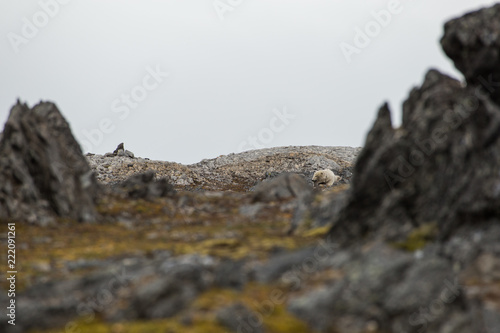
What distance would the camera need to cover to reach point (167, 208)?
119ft

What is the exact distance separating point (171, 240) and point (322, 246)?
991cm

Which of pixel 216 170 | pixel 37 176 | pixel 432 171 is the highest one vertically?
pixel 37 176

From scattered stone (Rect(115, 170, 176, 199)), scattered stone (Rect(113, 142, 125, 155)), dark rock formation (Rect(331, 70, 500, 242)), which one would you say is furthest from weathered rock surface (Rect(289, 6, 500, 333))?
scattered stone (Rect(113, 142, 125, 155))

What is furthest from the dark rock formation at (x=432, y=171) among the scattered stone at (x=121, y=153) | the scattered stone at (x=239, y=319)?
the scattered stone at (x=121, y=153)

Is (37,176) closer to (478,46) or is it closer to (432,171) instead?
(432,171)

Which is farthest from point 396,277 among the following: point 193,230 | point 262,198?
point 262,198

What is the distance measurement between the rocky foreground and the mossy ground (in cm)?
11

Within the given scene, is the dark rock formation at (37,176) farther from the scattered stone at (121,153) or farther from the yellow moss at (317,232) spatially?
the scattered stone at (121,153)

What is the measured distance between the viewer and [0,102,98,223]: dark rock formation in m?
30.2

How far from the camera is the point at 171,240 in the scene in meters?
26.7

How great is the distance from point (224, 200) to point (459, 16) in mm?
24067

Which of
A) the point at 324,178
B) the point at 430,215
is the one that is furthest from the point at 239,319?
the point at 324,178

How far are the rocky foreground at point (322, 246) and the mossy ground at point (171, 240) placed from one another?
0.35ft

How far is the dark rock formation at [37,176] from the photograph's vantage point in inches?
1190
